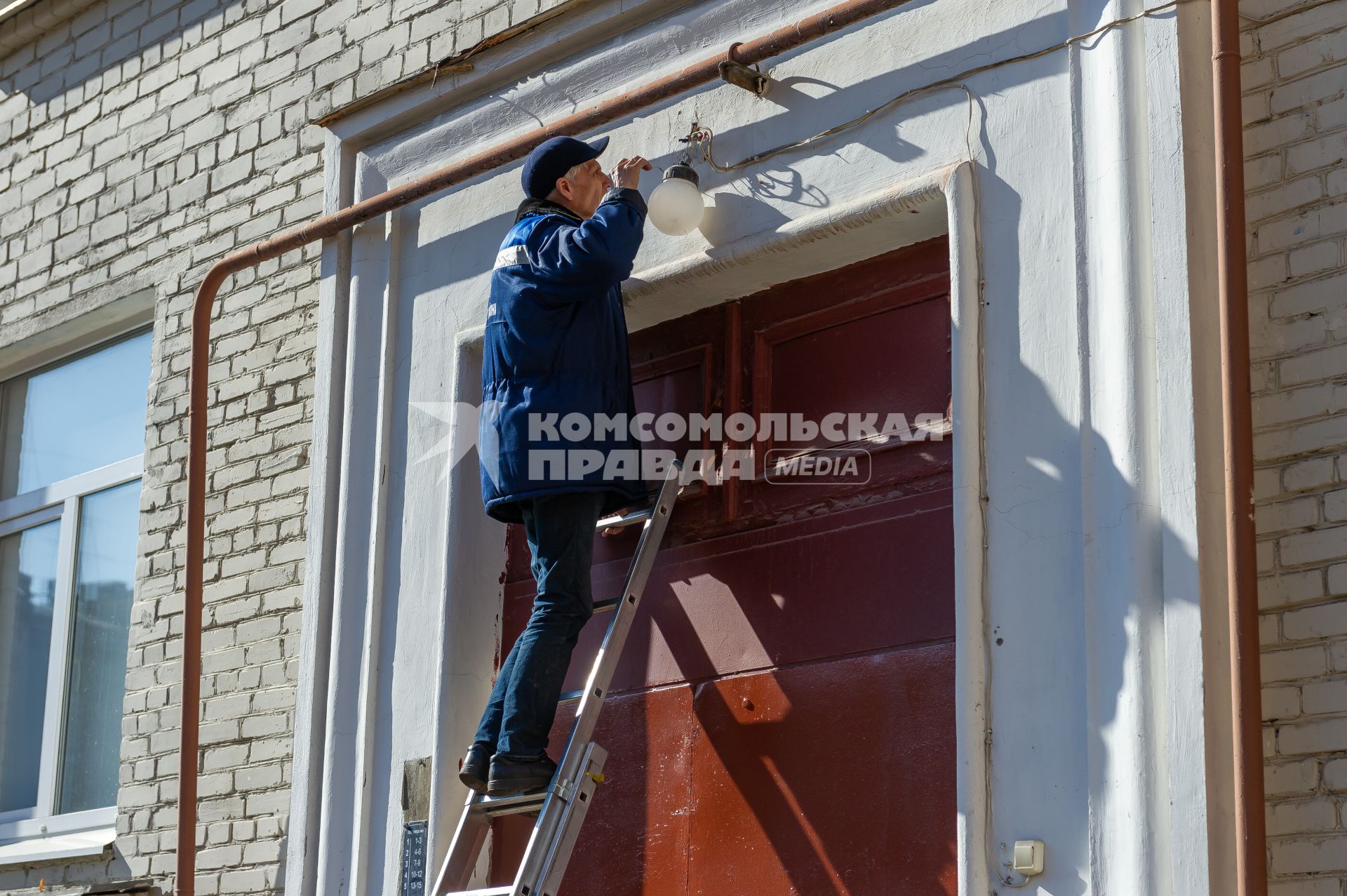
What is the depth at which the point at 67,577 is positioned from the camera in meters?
6.00

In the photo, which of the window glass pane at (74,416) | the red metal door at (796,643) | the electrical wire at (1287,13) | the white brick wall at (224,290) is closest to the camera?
the electrical wire at (1287,13)

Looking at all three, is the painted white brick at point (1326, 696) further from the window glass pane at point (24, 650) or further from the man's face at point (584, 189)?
the window glass pane at point (24, 650)

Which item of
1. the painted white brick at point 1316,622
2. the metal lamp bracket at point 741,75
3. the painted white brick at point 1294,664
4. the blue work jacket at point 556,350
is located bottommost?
the painted white brick at point 1294,664

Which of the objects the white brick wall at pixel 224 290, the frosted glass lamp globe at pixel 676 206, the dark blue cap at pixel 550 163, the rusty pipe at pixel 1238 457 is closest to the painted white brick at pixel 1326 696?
the rusty pipe at pixel 1238 457

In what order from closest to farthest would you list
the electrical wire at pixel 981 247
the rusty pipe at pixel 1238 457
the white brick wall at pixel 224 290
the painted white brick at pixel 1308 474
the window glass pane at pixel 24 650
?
the rusty pipe at pixel 1238 457 < the painted white brick at pixel 1308 474 < the electrical wire at pixel 981 247 < the white brick wall at pixel 224 290 < the window glass pane at pixel 24 650

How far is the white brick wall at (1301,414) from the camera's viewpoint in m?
2.99

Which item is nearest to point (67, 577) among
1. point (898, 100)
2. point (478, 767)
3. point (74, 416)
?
point (74, 416)

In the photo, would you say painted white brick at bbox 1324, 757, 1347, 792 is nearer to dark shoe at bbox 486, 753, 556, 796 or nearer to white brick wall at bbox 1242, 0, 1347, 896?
white brick wall at bbox 1242, 0, 1347, 896

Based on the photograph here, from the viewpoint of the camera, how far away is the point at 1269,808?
302 cm

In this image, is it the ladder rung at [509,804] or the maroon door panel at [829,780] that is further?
→ the ladder rung at [509,804]

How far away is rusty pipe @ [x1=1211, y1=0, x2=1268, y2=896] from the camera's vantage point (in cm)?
284

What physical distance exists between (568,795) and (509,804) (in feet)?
0.63

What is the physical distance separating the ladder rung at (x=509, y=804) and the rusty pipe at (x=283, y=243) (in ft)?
3.79

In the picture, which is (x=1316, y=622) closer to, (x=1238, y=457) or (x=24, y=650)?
(x=1238, y=457)
